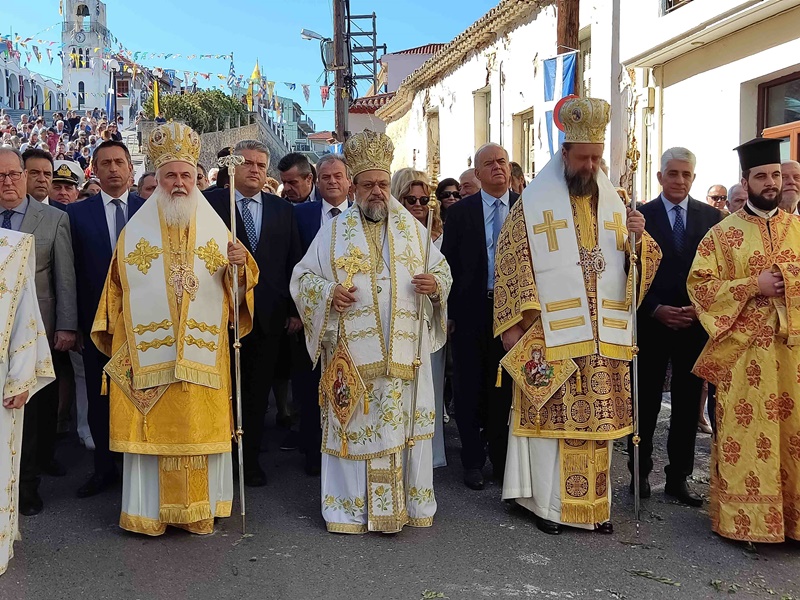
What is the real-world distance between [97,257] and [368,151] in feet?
6.38

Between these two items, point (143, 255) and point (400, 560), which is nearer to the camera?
point (400, 560)

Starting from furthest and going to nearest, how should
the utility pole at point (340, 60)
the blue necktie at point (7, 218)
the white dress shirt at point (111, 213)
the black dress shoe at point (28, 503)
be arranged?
1. the utility pole at point (340, 60)
2. the white dress shirt at point (111, 213)
3. the blue necktie at point (7, 218)
4. the black dress shoe at point (28, 503)

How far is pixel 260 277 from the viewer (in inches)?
211

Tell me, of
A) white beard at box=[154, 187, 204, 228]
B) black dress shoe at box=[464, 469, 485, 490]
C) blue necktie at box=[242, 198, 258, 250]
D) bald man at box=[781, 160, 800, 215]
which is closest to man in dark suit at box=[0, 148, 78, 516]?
white beard at box=[154, 187, 204, 228]

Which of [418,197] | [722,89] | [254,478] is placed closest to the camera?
[254,478]

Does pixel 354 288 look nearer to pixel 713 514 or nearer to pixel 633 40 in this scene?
pixel 713 514

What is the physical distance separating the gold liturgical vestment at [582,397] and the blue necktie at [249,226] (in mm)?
1869

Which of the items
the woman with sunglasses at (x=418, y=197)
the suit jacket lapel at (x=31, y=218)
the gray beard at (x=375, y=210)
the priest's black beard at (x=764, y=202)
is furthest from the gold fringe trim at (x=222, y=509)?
the priest's black beard at (x=764, y=202)

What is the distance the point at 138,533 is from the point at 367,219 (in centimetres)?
213

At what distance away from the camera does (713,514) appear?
4332 mm

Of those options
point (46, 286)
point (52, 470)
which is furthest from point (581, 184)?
point (52, 470)

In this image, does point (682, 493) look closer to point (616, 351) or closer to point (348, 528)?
point (616, 351)

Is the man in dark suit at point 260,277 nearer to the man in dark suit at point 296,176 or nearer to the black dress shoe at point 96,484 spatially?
the black dress shoe at point 96,484

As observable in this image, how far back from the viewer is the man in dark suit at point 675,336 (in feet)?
16.2
